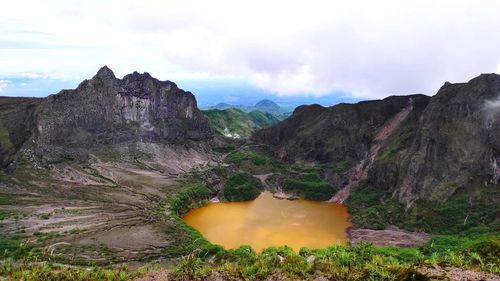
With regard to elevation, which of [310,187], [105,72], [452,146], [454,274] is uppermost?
[105,72]

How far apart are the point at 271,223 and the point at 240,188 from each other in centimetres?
2862

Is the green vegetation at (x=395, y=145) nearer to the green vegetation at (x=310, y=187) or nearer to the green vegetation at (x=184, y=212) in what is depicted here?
the green vegetation at (x=310, y=187)

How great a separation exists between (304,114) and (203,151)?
43.5 m

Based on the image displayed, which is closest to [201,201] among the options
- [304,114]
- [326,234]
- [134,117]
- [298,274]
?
[326,234]

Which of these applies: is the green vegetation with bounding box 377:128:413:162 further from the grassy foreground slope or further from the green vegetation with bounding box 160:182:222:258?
the green vegetation with bounding box 160:182:222:258

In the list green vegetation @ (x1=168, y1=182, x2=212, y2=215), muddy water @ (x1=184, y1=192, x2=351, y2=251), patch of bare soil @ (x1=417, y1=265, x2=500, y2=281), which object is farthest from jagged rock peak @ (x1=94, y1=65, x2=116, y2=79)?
patch of bare soil @ (x1=417, y1=265, x2=500, y2=281)

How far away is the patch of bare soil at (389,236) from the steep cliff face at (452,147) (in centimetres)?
1142

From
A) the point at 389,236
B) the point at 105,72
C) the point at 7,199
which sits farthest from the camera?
the point at 105,72

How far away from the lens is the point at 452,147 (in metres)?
99.9

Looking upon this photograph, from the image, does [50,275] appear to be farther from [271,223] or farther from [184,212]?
[184,212]

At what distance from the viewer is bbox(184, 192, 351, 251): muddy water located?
86312 millimetres

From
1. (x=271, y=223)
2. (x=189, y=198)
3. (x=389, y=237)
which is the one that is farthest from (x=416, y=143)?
(x=189, y=198)

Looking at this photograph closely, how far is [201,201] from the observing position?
387 feet

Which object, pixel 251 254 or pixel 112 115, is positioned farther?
pixel 112 115
